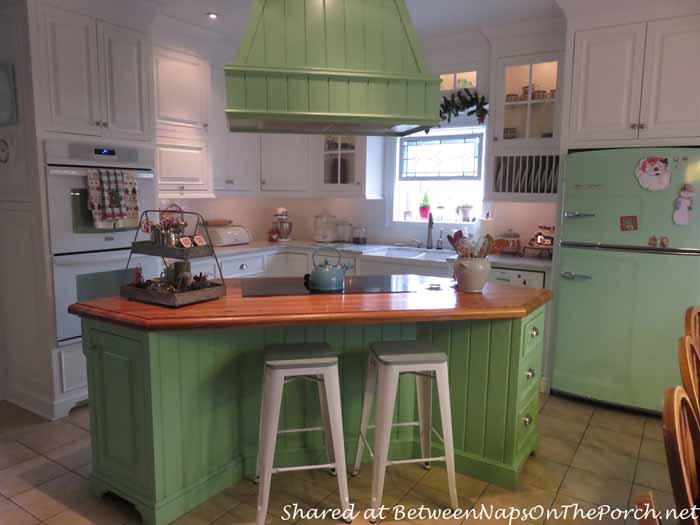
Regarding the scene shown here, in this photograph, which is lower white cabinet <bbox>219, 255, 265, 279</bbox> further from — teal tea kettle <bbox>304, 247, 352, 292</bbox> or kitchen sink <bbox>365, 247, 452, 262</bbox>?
teal tea kettle <bbox>304, 247, 352, 292</bbox>

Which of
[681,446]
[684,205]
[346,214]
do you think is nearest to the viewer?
[681,446]

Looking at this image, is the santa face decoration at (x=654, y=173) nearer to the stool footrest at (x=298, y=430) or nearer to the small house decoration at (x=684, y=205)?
the small house decoration at (x=684, y=205)

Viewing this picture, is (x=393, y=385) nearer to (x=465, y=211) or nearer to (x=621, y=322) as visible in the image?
(x=621, y=322)

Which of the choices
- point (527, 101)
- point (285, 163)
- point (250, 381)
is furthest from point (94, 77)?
point (527, 101)

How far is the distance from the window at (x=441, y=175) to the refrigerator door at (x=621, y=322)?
1220mm

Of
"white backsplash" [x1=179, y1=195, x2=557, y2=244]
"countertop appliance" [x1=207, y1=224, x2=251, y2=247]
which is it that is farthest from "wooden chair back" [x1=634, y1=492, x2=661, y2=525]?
"countertop appliance" [x1=207, y1=224, x2=251, y2=247]

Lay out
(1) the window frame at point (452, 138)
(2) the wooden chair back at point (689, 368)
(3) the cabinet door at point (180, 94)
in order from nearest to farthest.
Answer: (2) the wooden chair back at point (689, 368) < (3) the cabinet door at point (180, 94) < (1) the window frame at point (452, 138)

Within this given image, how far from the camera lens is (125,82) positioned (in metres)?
3.38

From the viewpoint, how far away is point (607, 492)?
2.43m

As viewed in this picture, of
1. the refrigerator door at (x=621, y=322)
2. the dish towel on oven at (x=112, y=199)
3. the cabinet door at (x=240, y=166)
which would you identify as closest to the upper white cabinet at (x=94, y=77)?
the dish towel on oven at (x=112, y=199)

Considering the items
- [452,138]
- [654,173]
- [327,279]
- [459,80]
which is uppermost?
[459,80]

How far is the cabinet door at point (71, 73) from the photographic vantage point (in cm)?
299

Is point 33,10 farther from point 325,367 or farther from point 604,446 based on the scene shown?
point 604,446

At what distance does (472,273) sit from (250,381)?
1.16 meters
